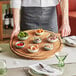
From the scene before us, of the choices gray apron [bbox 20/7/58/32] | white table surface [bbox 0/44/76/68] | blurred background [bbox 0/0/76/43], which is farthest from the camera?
blurred background [bbox 0/0/76/43]

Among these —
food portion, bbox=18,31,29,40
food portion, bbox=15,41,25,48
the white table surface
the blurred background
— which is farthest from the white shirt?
the blurred background

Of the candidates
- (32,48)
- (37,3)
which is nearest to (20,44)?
(32,48)

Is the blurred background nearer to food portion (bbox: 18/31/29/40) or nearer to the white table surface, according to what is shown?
food portion (bbox: 18/31/29/40)

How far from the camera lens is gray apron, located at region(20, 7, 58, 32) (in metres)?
2.12

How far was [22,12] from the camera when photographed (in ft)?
7.13

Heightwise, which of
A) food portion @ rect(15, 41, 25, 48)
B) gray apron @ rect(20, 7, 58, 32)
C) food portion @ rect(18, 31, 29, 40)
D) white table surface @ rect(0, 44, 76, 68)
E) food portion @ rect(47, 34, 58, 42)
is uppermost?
gray apron @ rect(20, 7, 58, 32)

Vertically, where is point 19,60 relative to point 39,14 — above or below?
below

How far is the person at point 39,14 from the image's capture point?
6.42 ft

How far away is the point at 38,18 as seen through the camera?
2150mm

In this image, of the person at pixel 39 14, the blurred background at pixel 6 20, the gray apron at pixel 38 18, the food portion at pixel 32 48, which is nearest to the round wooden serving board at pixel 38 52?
the food portion at pixel 32 48

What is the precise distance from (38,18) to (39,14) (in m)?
0.04

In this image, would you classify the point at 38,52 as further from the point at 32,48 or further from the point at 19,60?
the point at 19,60

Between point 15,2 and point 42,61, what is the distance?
67 cm

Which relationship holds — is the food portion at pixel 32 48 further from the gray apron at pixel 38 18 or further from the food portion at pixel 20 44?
the gray apron at pixel 38 18
